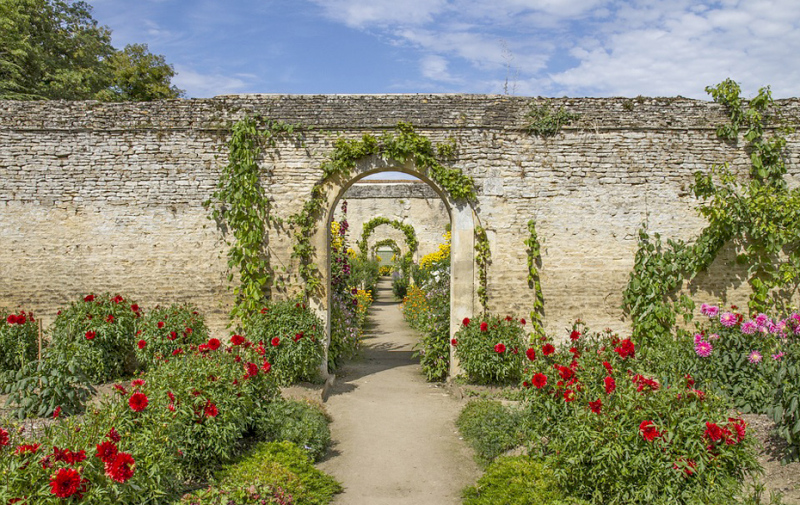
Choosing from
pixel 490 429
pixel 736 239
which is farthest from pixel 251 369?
pixel 736 239

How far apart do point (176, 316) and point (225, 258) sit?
102cm

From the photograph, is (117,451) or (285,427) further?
(285,427)

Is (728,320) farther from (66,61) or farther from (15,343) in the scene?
(66,61)

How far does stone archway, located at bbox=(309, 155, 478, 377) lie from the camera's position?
8031mm

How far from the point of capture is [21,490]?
2965mm

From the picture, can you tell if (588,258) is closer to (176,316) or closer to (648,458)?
(648,458)

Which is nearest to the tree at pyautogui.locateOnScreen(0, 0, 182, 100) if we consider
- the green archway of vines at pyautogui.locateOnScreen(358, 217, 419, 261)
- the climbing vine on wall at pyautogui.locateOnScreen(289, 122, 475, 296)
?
the green archway of vines at pyautogui.locateOnScreen(358, 217, 419, 261)

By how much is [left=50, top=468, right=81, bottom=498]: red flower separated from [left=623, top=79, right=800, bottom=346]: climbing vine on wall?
7.07 metres

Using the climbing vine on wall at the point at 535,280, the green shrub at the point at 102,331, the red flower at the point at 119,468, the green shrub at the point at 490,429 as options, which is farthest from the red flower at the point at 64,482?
the climbing vine on wall at the point at 535,280

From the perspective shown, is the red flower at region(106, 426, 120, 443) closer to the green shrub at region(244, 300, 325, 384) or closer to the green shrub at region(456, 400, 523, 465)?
the green shrub at region(456, 400, 523, 465)

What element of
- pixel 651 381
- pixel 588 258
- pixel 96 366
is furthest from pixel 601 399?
pixel 96 366

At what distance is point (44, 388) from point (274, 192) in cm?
372

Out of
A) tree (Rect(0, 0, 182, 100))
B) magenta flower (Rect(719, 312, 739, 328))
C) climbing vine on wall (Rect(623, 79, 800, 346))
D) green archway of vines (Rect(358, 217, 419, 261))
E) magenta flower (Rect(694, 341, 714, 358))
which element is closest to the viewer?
magenta flower (Rect(694, 341, 714, 358))

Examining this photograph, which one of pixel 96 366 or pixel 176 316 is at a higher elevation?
pixel 176 316
